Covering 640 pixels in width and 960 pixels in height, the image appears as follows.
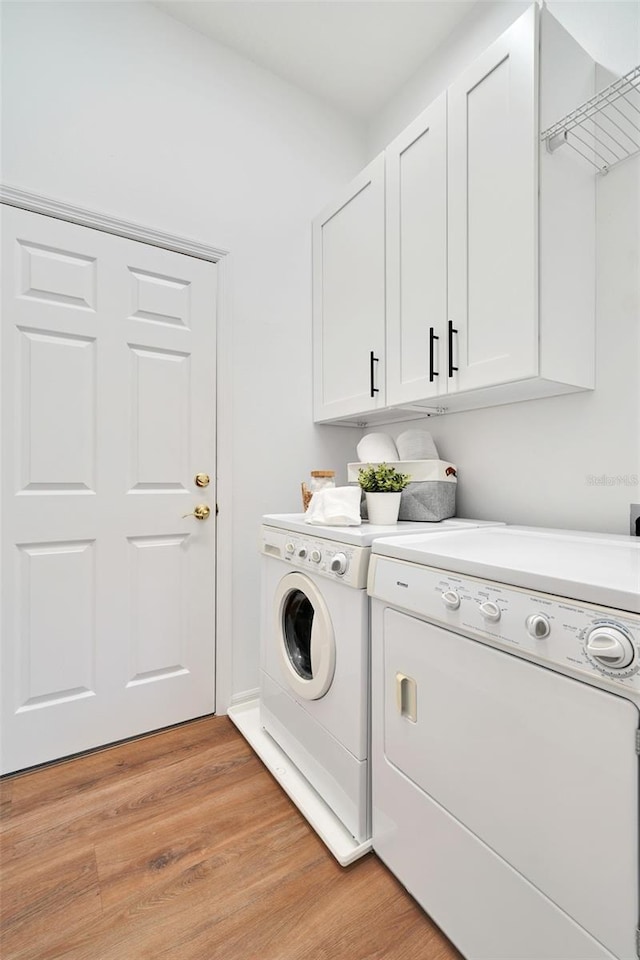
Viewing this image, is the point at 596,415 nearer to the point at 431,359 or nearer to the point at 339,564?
the point at 431,359

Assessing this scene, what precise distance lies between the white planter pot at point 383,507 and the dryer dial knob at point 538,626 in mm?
825

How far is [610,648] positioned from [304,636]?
3.70 feet

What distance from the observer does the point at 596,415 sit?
4.83 feet

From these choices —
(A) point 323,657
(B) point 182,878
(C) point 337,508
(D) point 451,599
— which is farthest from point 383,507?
(B) point 182,878

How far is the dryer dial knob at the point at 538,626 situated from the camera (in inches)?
31.1

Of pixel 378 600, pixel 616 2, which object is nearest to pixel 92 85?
pixel 616 2

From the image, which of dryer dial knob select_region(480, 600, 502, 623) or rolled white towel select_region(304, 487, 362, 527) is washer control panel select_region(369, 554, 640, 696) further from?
rolled white towel select_region(304, 487, 362, 527)

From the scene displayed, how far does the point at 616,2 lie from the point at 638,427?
1341mm

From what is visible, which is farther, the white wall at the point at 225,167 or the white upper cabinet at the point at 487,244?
the white wall at the point at 225,167

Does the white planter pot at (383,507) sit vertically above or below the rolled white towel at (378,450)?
below

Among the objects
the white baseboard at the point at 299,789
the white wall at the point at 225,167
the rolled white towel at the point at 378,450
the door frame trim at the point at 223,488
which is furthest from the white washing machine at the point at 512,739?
the white wall at the point at 225,167

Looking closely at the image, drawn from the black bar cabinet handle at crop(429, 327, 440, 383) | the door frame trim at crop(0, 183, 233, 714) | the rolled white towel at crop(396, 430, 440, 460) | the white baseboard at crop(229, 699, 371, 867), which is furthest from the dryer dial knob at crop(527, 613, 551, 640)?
the door frame trim at crop(0, 183, 233, 714)

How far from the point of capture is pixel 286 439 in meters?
2.27

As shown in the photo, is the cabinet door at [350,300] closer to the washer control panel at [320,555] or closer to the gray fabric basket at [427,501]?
the gray fabric basket at [427,501]
